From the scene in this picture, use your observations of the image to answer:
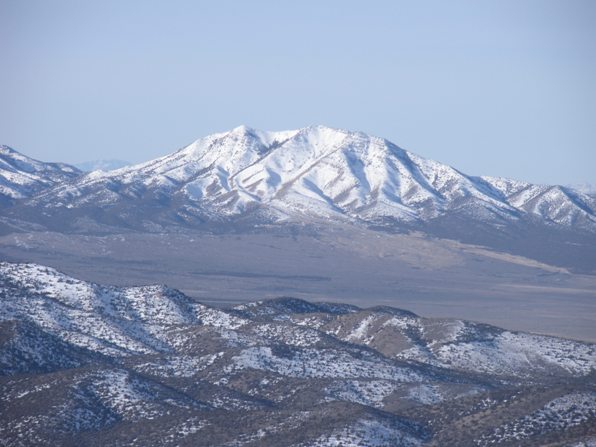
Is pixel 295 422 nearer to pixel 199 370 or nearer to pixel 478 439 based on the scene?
pixel 478 439

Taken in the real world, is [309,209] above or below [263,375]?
above

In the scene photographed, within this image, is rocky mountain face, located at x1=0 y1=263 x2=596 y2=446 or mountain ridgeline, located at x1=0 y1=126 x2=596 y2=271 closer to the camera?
rocky mountain face, located at x1=0 y1=263 x2=596 y2=446

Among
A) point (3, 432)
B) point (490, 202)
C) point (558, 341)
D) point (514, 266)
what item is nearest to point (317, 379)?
point (3, 432)

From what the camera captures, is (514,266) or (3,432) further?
(514,266)

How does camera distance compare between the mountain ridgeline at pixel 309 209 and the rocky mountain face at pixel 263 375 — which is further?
the mountain ridgeline at pixel 309 209

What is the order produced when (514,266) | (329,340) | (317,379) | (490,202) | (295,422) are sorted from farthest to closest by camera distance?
(490,202) → (514,266) → (329,340) → (317,379) → (295,422)

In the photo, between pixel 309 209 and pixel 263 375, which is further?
pixel 309 209

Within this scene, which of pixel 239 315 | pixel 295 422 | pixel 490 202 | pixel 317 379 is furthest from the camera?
pixel 490 202
